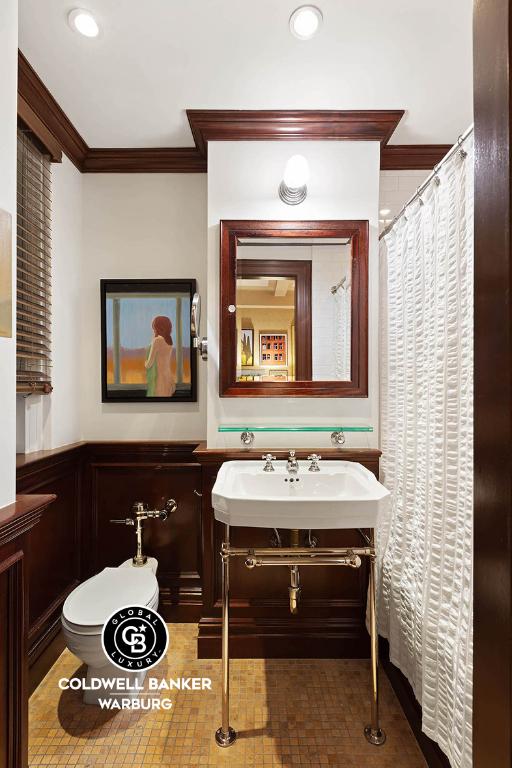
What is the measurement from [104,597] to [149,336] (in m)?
1.28

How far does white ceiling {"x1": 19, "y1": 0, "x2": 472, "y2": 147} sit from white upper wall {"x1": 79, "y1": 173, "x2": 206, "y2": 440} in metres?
0.32

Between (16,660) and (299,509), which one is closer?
(16,660)

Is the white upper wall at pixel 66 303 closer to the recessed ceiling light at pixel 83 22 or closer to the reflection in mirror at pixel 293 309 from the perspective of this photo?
the recessed ceiling light at pixel 83 22

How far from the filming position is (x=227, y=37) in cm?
153

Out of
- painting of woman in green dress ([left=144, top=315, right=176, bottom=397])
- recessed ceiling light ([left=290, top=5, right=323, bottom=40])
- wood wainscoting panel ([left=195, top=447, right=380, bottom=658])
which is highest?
recessed ceiling light ([left=290, top=5, right=323, bottom=40])

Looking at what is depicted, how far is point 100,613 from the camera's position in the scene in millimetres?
1596

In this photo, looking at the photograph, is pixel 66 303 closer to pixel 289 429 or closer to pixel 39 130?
pixel 39 130

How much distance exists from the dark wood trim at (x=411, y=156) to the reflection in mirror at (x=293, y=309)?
61 cm

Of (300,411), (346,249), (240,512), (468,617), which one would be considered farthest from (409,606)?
(346,249)

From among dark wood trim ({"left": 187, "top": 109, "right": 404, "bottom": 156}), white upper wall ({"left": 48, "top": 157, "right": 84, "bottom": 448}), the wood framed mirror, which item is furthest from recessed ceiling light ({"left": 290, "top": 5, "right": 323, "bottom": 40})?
white upper wall ({"left": 48, "top": 157, "right": 84, "bottom": 448})

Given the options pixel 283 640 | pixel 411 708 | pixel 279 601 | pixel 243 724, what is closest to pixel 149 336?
pixel 279 601

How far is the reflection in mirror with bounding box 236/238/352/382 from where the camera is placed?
77.8 inches

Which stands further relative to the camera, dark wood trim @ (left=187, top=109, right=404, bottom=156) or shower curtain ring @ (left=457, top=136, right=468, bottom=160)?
dark wood trim @ (left=187, top=109, right=404, bottom=156)

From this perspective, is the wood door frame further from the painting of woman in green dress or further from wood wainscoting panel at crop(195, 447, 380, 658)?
the painting of woman in green dress
